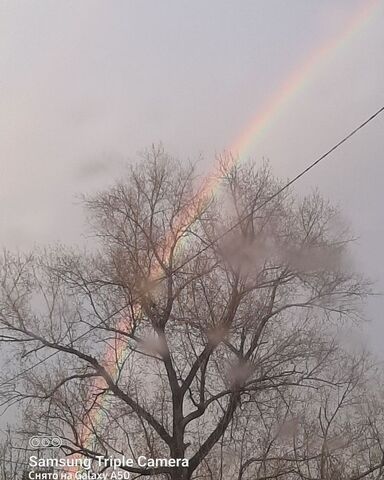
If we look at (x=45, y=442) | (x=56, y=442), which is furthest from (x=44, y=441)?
(x=56, y=442)

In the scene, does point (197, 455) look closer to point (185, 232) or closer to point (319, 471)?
point (319, 471)

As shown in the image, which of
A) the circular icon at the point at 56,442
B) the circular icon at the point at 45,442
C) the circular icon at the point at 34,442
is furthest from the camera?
the circular icon at the point at 34,442

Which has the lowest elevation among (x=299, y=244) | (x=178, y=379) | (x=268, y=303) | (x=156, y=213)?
(x=178, y=379)

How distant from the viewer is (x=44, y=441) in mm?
14672

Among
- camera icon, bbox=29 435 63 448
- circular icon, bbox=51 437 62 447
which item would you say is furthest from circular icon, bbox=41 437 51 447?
circular icon, bbox=51 437 62 447

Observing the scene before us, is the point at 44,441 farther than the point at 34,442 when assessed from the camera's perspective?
No

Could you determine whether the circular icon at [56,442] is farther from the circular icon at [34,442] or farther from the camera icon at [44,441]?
the circular icon at [34,442]

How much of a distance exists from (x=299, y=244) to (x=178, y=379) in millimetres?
4029

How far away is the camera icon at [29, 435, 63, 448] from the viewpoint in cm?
1448

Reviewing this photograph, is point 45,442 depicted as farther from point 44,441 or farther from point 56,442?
point 56,442

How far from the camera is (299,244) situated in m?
15.4

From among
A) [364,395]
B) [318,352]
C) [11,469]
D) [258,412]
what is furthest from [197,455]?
[11,469]

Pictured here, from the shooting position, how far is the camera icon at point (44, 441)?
1448 centimetres

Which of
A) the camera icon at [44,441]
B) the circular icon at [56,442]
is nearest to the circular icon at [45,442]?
the camera icon at [44,441]
